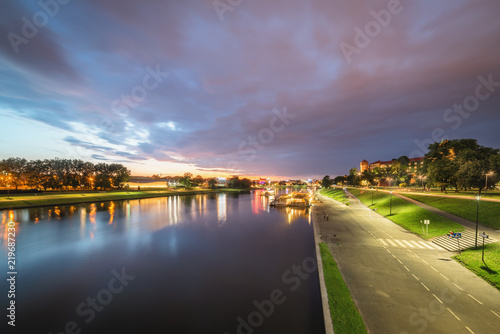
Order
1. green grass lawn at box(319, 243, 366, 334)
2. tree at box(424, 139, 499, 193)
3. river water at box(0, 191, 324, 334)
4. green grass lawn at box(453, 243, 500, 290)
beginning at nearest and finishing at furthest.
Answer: green grass lawn at box(319, 243, 366, 334) < river water at box(0, 191, 324, 334) < green grass lawn at box(453, 243, 500, 290) < tree at box(424, 139, 499, 193)

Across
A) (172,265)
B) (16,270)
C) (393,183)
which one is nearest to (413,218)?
(172,265)

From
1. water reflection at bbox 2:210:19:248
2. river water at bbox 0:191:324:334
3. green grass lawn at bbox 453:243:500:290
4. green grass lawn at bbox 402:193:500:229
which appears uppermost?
green grass lawn at bbox 402:193:500:229

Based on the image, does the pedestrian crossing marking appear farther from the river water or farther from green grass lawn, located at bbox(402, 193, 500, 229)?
green grass lawn, located at bbox(402, 193, 500, 229)

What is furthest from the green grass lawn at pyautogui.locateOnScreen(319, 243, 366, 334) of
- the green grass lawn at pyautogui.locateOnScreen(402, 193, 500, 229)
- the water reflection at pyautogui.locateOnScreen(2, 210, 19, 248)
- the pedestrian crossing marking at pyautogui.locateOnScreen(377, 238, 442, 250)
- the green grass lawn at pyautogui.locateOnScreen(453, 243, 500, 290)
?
the water reflection at pyautogui.locateOnScreen(2, 210, 19, 248)

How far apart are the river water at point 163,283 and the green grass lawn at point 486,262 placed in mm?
15738

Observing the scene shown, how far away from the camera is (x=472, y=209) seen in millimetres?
38000

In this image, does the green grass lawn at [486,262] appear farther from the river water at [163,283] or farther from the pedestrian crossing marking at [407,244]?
the river water at [163,283]

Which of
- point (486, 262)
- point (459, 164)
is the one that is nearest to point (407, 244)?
point (486, 262)

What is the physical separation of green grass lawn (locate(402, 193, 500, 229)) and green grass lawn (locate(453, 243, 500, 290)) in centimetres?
1245

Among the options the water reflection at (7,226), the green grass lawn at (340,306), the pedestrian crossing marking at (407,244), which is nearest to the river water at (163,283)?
the water reflection at (7,226)

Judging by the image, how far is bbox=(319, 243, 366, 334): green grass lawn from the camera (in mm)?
12500

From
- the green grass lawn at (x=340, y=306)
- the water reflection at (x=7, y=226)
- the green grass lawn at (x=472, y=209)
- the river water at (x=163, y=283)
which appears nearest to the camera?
the green grass lawn at (x=340, y=306)

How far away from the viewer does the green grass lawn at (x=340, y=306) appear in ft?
41.0

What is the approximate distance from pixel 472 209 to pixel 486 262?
81.5 feet
